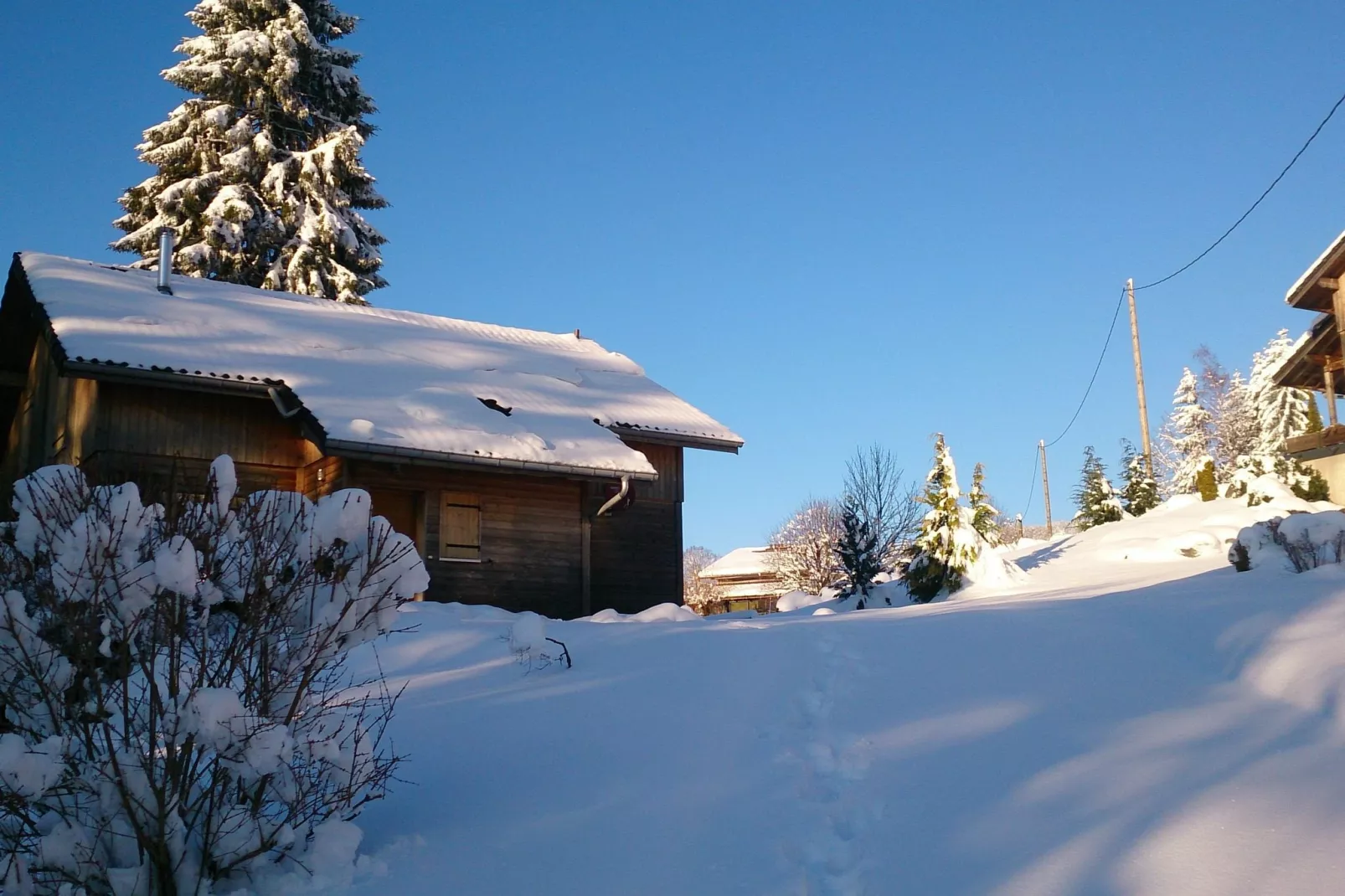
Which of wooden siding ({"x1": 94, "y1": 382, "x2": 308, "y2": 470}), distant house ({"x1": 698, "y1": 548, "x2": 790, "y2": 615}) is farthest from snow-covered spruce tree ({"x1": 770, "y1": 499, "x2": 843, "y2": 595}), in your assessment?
wooden siding ({"x1": 94, "y1": 382, "x2": 308, "y2": 470})

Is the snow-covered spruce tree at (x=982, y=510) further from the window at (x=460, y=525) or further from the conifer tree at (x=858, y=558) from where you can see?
the window at (x=460, y=525)

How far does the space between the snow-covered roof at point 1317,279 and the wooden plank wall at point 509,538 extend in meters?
12.4

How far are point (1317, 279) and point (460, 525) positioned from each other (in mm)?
14436

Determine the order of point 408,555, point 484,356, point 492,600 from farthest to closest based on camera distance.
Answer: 1. point 484,356
2. point 492,600
3. point 408,555

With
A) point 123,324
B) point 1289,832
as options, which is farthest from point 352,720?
point 123,324

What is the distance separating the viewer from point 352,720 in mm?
6910

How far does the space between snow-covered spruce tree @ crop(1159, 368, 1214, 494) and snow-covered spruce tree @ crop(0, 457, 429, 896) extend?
51.9 meters

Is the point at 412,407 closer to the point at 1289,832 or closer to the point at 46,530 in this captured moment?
the point at 46,530

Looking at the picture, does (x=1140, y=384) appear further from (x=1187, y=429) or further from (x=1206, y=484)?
(x=1187, y=429)

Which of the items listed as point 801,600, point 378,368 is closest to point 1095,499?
point 801,600

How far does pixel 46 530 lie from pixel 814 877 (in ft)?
12.0

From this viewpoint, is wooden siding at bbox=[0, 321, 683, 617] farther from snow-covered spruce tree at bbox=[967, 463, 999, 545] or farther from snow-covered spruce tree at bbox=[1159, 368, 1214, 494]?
snow-covered spruce tree at bbox=[1159, 368, 1214, 494]

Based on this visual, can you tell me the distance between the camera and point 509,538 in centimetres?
1680

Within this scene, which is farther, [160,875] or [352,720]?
[352,720]
